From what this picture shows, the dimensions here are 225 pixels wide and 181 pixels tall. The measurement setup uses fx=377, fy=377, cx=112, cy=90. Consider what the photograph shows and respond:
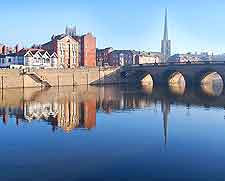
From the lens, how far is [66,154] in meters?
22.7

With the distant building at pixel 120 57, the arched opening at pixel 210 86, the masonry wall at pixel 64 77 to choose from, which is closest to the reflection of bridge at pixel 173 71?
the arched opening at pixel 210 86

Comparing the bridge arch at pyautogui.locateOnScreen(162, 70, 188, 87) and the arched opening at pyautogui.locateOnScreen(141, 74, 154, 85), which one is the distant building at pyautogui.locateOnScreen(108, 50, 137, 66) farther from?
the bridge arch at pyautogui.locateOnScreen(162, 70, 188, 87)

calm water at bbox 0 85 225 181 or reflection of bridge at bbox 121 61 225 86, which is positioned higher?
reflection of bridge at bbox 121 61 225 86

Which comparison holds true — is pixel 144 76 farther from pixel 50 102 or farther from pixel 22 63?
pixel 50 102

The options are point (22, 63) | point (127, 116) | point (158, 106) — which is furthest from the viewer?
point (22, 63)

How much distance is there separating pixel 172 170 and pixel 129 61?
431 ft

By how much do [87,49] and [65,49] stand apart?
9.28m

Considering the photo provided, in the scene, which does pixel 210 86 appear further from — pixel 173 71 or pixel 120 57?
pixel 120 57

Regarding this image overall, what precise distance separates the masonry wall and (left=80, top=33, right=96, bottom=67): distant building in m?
18.0

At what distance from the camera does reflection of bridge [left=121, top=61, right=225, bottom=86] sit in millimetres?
88625

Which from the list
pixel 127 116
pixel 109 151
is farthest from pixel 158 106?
pixel 109 151

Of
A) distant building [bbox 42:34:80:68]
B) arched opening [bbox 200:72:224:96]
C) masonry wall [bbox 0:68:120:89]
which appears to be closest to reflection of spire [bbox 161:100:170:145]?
arched opening [bbox 200:72:224:96]

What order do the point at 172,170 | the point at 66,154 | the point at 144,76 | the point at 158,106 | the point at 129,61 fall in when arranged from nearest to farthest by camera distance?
the point at 172,170
the point at 66,154
the point at 158,106
the point at 144,76
the point at 129,61

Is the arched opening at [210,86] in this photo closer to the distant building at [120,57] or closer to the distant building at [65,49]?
the distant building at [120,57]
